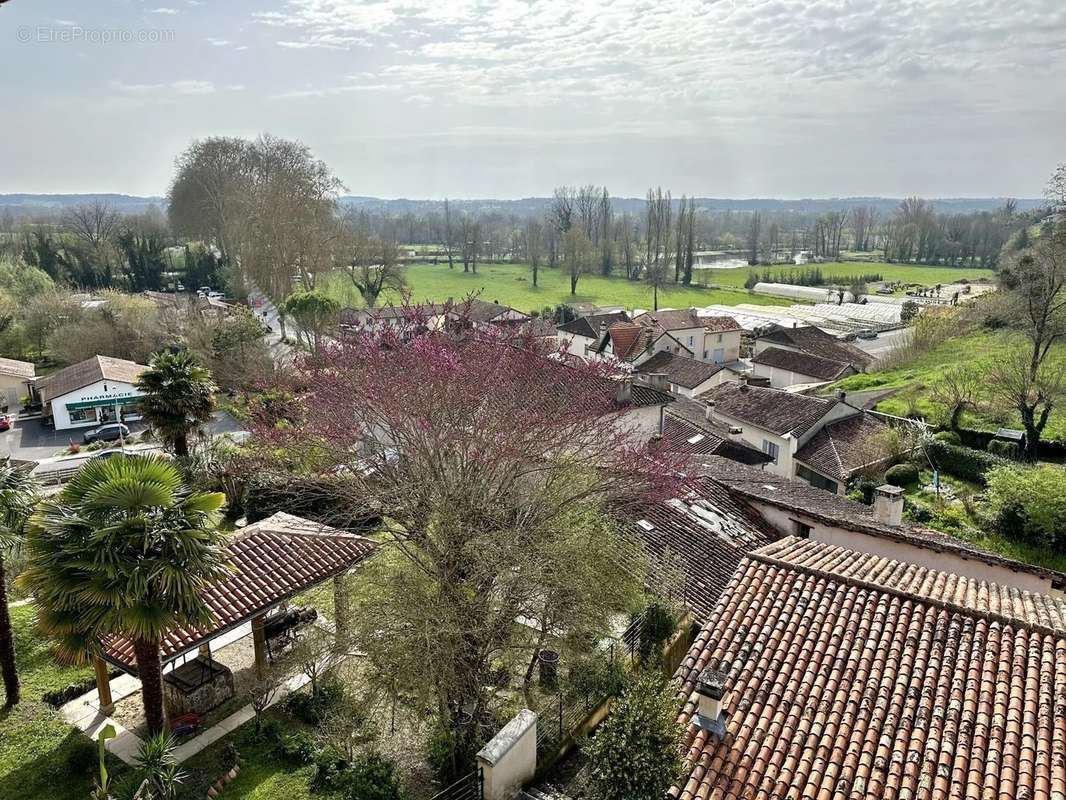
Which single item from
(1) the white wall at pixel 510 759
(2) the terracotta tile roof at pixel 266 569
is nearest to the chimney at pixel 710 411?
(2) the terracotta tile roof at pixel 266 569

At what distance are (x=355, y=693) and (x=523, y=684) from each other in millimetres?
2903

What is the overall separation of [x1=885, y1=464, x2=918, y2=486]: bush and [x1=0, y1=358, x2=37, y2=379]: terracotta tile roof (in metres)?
45.4

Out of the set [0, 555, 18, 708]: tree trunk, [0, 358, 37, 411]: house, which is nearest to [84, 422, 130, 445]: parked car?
[0, 358, 37, 411]: house

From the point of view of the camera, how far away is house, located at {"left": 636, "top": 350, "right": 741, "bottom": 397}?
3869 cm

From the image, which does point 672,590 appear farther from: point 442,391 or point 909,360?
point 909,360

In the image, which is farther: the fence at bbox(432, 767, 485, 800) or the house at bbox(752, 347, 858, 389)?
the house at bbox(752, 347, 858, 389)

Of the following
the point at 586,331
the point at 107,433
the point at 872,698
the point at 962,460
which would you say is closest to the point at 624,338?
the point at 586,331

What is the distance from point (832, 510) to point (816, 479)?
11.5 meters

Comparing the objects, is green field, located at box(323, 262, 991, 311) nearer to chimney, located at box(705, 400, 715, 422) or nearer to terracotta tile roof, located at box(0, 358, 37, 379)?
terracotta tile roof, located at box(0, 358, 37, 379)

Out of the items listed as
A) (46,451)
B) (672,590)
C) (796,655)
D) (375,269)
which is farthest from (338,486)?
(375,269)

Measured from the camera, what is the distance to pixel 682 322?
5319 cm

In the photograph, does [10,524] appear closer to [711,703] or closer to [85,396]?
[711,703]

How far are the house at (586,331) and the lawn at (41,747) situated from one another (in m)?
37.8

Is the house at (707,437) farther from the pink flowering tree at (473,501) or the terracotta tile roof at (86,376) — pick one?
the terracotta tile roof at (86,376)
